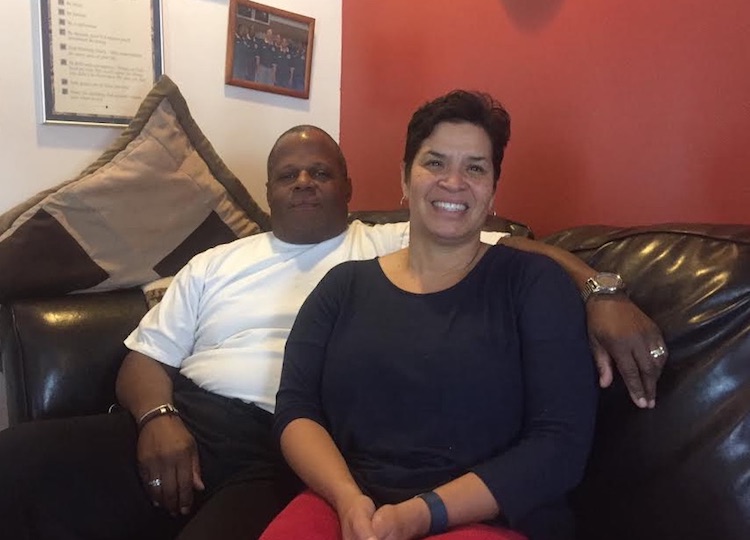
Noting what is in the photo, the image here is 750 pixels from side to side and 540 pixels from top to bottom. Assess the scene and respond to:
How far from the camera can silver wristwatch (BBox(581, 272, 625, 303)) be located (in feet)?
3.84

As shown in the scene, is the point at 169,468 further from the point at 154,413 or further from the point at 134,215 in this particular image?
the point at 134,215

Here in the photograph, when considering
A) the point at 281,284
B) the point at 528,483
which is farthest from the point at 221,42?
the point at 528,483

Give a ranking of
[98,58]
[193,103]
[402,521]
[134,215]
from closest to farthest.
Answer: [402,521] < [134,215] < [98,58] < [193,103]

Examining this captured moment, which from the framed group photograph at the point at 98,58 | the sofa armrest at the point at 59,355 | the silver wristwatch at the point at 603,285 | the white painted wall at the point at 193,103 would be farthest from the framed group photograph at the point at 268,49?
the silver wristwatch at the point at 603,285

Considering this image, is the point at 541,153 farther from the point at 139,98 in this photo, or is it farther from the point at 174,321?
the point at 139,98

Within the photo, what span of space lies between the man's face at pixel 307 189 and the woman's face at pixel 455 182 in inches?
16.6

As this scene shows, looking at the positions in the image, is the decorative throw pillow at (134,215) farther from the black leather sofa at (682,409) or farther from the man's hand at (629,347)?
the man's hand at (629,347)

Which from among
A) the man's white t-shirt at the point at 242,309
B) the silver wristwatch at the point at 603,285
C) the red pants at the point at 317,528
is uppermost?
the silver wristwatch at the point at 603,285

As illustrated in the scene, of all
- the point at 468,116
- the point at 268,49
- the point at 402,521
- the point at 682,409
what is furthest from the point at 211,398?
the point at 268,49

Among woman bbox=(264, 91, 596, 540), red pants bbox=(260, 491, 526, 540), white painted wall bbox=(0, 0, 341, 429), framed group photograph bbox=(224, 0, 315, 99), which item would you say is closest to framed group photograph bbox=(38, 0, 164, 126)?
white painted wall bbox=(0, 0, 341, 429)

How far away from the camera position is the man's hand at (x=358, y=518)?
3.31 ft

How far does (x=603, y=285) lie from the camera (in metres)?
1.18

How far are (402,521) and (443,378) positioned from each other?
0.25m

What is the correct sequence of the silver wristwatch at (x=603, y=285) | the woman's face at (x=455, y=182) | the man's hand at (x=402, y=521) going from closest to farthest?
the man's hand at (x=402, y=521), the silver wristwatch at (x=603, y=285), the woman's face at (x=455, y=182)
